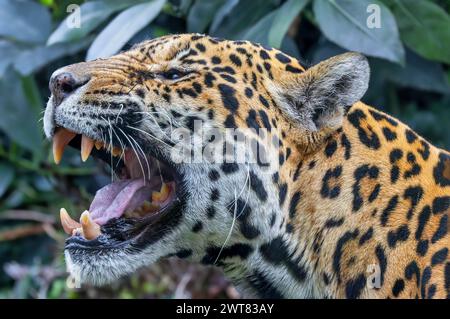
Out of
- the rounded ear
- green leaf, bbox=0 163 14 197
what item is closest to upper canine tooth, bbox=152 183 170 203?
the rounded ear

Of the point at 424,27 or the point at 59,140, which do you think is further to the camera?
the point at 424,27

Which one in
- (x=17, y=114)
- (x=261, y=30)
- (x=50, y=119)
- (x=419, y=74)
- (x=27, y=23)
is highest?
(x=50, y=119)

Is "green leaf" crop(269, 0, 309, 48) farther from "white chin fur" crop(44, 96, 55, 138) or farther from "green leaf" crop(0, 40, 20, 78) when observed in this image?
"green leaf" crop(0, 40, 20, 78)

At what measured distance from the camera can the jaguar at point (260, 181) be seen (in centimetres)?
344

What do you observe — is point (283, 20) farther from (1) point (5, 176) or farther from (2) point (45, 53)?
(1) point (5, 176)

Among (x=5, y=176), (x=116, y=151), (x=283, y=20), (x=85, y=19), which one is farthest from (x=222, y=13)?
(x=5, y=176)

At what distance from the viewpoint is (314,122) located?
3518mm

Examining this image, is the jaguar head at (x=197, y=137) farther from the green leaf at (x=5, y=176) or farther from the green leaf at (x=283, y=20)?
the green leaf at (x=5, y=176)

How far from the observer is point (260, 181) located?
136 inches

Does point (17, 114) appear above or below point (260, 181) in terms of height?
below

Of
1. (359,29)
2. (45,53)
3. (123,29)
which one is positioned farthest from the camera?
(45,53)

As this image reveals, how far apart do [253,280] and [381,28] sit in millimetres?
1887

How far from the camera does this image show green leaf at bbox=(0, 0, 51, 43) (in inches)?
236

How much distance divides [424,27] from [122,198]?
97.4 inches
